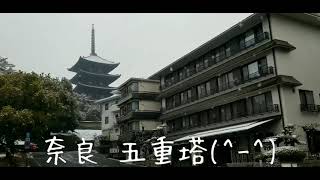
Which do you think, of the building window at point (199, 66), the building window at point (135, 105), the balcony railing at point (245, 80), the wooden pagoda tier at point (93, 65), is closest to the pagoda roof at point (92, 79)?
the wooden pagoda tier at point (93, 65)

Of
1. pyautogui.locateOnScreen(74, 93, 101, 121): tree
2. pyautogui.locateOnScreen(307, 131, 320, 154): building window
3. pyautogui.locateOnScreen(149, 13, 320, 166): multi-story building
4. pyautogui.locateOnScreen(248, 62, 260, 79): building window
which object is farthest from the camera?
pyautogui.locateOnScreen(248, 62, 260, 79): building window

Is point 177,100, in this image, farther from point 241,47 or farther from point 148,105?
point 241,47

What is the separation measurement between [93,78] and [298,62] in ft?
150

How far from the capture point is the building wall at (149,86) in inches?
1366

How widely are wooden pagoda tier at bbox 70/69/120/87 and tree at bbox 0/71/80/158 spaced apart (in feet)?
148

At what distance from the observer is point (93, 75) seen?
60.9m

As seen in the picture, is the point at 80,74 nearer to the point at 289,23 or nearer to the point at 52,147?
the point at 289,23

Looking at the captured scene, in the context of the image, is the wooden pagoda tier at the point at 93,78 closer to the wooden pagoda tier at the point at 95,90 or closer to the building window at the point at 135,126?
the wooden pagoda tier at the point at 95,90

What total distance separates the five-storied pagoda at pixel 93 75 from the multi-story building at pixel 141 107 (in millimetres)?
22973

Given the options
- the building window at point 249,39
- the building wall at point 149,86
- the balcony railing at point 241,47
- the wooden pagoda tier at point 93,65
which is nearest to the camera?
the balcony railing at point 241,47

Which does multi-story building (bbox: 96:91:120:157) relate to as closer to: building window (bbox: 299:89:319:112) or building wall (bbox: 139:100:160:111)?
building wall (bbox: 139:100:160:111)

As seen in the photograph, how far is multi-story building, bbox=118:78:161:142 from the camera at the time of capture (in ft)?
111

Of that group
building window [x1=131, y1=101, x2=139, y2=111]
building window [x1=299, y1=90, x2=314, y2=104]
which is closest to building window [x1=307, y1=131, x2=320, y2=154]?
building window [x1=299, y1=90, x2=314, y2=104]
